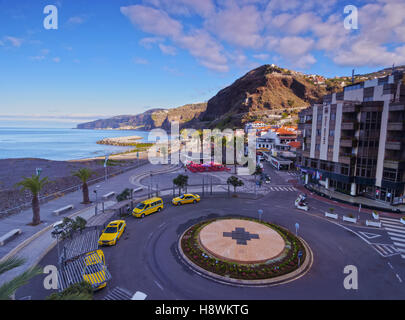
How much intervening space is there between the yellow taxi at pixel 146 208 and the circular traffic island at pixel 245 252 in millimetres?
6922

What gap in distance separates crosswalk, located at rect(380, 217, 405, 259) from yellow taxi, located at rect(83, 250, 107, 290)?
79.1 feet

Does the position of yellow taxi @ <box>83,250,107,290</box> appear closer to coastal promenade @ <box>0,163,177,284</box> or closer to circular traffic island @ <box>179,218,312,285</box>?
coastal promenade @ <box>0,163,177,284</box>

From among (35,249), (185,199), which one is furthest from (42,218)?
(185,199)

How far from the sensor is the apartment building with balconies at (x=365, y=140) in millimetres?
33500

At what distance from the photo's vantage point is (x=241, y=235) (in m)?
21.8

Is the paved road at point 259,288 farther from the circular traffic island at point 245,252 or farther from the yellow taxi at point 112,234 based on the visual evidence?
the circular traffic island at point 245,252

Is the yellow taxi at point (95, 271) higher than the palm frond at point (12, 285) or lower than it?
lower

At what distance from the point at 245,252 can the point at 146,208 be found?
13.8 meters

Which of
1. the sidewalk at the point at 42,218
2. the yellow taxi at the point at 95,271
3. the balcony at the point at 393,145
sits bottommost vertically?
the sidewalk at the point at 42,218

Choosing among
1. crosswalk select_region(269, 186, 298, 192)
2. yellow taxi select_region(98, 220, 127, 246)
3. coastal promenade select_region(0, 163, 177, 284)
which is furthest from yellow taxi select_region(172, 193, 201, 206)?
crosswalk select_region(269, 186, 298, 192)

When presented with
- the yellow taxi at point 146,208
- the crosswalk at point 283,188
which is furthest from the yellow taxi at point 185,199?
the crosswalk at point 283,188

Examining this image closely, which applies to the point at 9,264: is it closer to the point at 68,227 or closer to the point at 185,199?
the point at 68,227
